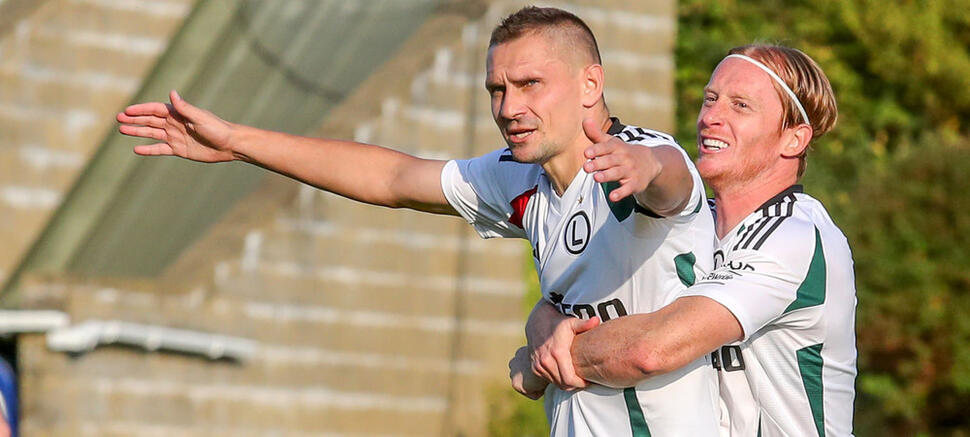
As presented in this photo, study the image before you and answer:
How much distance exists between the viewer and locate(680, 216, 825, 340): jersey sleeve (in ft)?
12.9

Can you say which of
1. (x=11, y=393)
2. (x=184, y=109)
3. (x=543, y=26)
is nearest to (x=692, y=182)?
(x=543, y=26)

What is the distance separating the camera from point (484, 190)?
4.76 metres

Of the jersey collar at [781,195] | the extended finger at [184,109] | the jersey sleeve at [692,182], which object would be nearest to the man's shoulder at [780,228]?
the jersey collar at [781,195]

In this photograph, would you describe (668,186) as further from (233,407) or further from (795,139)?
(233,407)

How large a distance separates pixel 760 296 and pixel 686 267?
264 mm

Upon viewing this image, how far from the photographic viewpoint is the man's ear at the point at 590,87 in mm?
4297

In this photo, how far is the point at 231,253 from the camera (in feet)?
32.5

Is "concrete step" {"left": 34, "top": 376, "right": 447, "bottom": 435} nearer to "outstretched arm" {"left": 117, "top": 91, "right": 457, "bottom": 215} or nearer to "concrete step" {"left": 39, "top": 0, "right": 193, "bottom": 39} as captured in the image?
"concrete step" {"left": 39, "top": 0, "right": 193, "bottom": 39}

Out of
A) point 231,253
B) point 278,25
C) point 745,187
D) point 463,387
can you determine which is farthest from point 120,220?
point 745,187

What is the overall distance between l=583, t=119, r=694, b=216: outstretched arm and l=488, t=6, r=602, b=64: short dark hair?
2.21ft

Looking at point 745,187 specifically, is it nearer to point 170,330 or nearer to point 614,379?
point 614,379

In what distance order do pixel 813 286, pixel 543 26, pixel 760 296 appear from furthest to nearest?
pixel 543 26, pixel 813 286, pixel 760 296

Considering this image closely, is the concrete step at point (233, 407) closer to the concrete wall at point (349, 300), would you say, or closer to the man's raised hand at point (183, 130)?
the concrete wall at point (349, 300)

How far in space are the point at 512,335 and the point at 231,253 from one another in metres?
2.14
